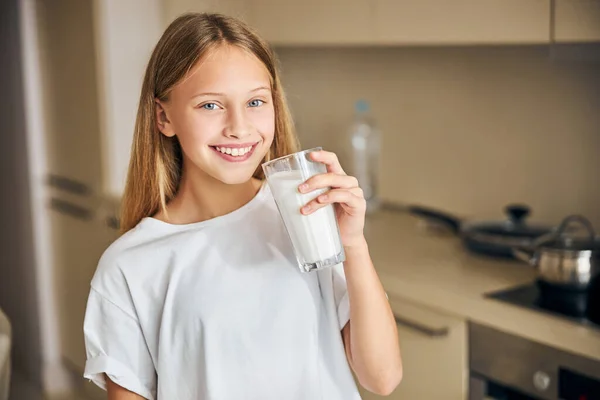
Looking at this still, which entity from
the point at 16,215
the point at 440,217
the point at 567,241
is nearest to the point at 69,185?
the point at 16,215

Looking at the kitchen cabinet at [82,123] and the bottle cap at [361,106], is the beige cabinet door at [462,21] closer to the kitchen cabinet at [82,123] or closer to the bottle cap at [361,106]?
the bottle cap at [361,106]

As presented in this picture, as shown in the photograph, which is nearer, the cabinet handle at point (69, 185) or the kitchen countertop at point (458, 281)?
the kitchen countertop at point (458, 281)

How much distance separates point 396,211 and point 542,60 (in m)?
0.66

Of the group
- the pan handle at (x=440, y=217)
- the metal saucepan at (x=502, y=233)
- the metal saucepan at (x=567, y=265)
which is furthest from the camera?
the pan handle at (x=440, y=217)

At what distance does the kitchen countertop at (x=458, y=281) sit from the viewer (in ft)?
5.27

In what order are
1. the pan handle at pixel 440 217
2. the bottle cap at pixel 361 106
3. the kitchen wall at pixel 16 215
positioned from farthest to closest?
the kitchen wall at pixel 16 215 → the bottle cap at pixel 361 106 → the pan handle at pixel 440 217

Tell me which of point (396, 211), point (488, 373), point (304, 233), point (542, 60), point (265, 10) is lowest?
Answer: point (488, 373)

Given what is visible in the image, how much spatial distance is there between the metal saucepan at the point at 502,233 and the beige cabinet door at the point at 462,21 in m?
0.46

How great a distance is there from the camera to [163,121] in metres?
1.23

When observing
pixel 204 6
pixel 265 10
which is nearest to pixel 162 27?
pixel 204 6

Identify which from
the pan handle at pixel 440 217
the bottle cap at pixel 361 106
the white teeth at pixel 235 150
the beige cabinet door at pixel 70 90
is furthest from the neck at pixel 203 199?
the beige cabinet door at pixel 70 90

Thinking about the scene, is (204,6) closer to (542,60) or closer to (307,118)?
(307,118)

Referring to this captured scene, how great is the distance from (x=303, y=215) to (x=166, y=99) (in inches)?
10.7

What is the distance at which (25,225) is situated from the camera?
329cm
